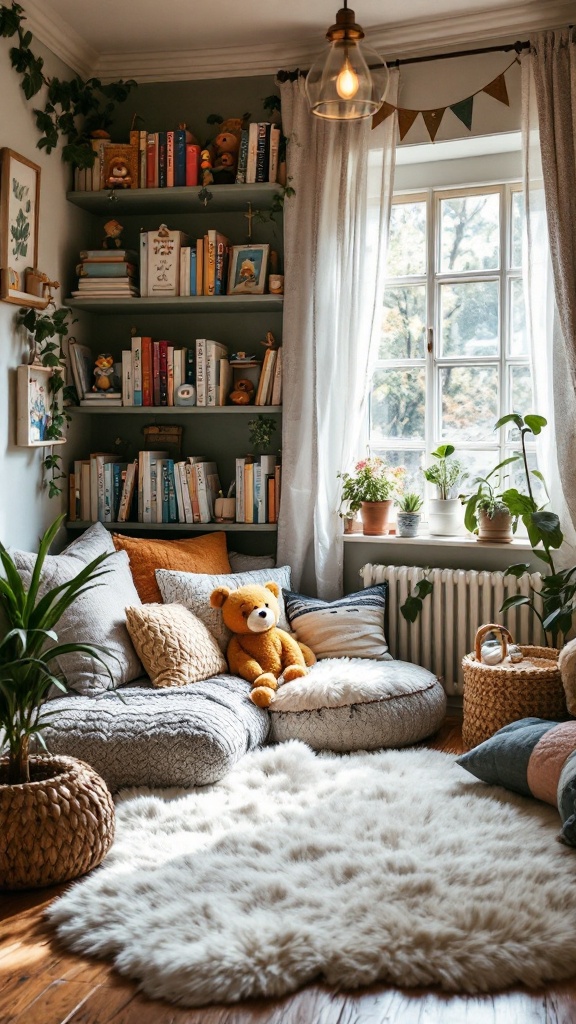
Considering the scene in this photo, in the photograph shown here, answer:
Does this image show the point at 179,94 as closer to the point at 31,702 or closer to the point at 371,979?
the point at 31,702

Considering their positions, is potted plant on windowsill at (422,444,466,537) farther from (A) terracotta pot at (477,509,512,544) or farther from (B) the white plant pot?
(A) terracotta pot at (477,509,512,544)

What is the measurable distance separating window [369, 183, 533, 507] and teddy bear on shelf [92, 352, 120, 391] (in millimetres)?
1104

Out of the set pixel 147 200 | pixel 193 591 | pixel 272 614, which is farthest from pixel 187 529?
pixel 147 200

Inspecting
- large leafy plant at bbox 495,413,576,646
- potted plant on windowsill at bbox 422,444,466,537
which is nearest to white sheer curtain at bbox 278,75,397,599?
potted plant on windowsill at bbox 422,444,466,537

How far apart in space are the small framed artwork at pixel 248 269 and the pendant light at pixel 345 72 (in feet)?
3.84

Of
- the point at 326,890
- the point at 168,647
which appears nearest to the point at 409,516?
the point at 168,647

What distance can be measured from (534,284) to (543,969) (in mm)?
2397

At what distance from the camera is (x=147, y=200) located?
12.3 feet

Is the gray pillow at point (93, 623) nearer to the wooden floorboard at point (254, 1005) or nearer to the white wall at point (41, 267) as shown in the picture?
the white wall at point (41, 267)

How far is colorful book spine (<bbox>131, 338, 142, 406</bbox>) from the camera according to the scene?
12.5 ft

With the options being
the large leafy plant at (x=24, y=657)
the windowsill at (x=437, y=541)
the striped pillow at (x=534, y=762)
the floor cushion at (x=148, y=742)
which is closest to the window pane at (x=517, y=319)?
the windowsill at (x=437, y=541)

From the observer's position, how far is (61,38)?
352cm

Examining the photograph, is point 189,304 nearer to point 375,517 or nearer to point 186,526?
point 186,526

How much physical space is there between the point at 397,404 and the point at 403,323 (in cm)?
34
